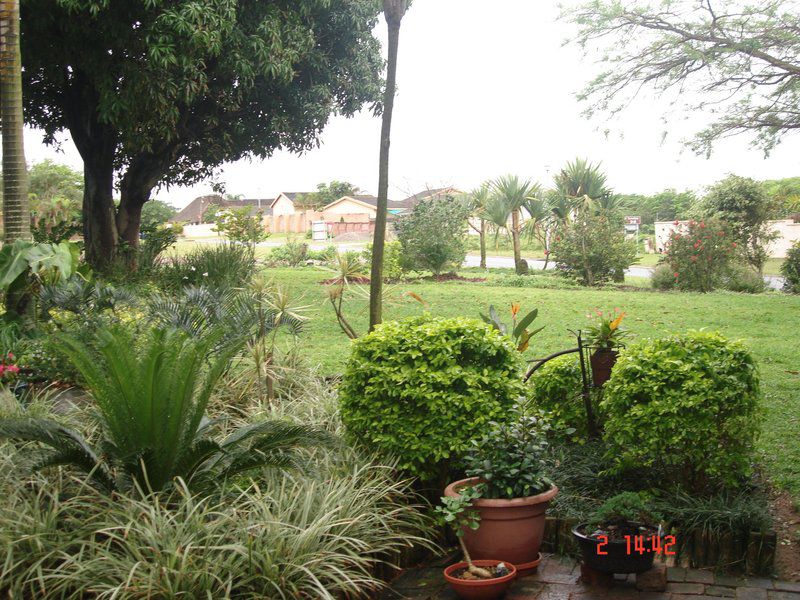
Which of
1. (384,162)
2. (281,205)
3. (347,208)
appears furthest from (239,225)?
(281,205)

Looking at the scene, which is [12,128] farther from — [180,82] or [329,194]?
[329,194]

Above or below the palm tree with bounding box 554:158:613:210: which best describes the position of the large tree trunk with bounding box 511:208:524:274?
below

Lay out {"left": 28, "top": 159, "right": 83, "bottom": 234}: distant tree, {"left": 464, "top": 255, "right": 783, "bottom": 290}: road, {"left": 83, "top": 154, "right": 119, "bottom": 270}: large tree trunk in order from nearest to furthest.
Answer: {"left": 83, "top": 154, "right": 119, "bottom": 270}: large tree trunk → {"left": 464, "top": 255, "right": 783, "bottom": 290}: road → {"left": 28, "top": 159, "right": 83, "bottom": 234}: distant tree

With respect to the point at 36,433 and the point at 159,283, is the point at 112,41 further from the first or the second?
the point at 36,433

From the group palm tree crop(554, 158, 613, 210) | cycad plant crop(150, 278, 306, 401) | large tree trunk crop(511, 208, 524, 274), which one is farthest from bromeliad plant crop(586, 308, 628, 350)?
palm tree crop(554, 158, 613, 210)

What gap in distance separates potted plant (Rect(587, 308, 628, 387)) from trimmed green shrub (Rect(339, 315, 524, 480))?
2.46 feet

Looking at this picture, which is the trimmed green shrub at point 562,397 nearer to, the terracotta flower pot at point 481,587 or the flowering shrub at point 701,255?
the terracotta flower pot at point 481,587

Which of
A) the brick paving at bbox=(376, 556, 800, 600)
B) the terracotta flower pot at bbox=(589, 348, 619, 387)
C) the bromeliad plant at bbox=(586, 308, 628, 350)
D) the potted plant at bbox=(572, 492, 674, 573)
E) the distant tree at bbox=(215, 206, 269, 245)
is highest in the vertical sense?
the distant tree at bbox=(215, 206, 269, 245)

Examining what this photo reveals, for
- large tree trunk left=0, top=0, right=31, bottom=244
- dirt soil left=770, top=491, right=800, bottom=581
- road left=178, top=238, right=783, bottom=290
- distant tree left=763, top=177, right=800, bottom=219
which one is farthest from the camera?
road left=178, top=238, right=783, bottom=290

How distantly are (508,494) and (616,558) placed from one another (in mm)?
503

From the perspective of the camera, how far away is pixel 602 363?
4.46 meters

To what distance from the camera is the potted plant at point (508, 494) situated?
3.25 m

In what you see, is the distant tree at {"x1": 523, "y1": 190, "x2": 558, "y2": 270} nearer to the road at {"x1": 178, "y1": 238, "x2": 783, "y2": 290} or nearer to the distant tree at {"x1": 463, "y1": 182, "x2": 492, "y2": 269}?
the road at {"x1": 178, "y1": 238, "x2": 783, "y2": 290}

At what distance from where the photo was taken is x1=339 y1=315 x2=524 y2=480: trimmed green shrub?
144 inches
